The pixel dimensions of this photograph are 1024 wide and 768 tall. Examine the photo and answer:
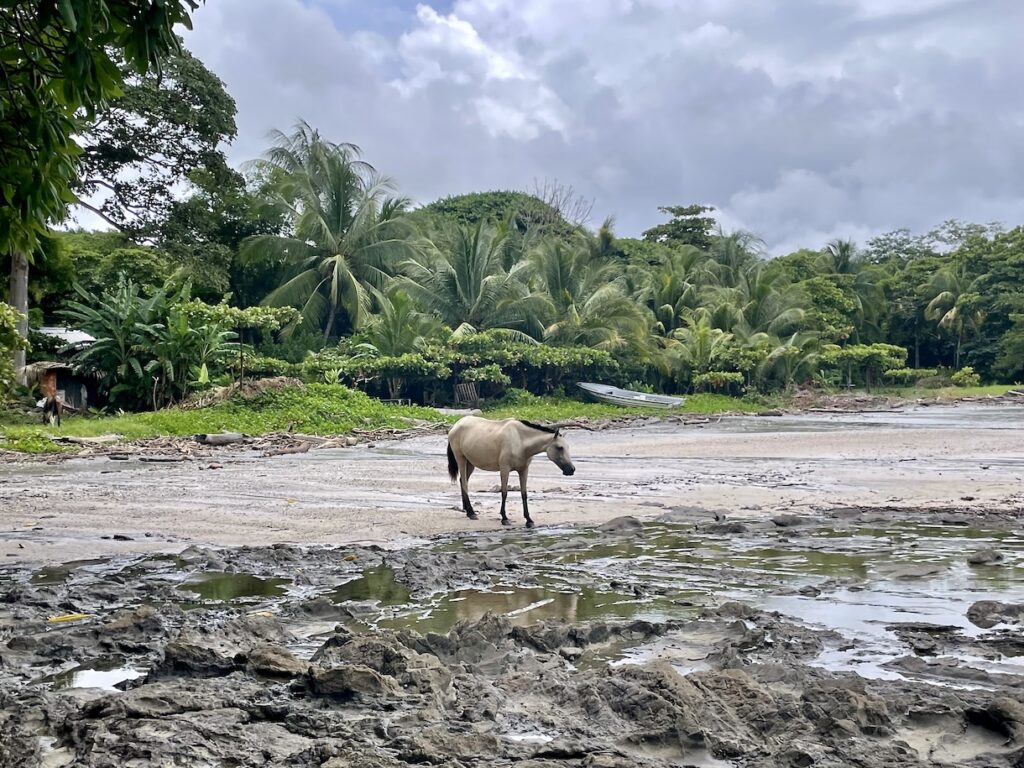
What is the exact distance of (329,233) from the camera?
1695 inches

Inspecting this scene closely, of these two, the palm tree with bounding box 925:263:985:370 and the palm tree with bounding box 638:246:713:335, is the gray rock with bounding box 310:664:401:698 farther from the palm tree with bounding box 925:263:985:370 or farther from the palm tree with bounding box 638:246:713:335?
the palm tree with bounding box 925:263:985:370

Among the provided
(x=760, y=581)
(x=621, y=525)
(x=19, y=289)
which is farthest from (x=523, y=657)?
(x=19, y=289)

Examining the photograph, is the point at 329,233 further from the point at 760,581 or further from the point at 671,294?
the point at 760,581

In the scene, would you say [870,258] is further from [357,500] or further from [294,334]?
[357,500]

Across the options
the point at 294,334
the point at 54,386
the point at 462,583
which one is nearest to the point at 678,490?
the point at 462,583

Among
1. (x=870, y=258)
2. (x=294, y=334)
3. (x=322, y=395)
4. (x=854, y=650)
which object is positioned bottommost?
(x=854, y=650)

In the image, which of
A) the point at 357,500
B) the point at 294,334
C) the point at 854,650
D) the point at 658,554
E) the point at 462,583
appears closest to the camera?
the point at 854,650

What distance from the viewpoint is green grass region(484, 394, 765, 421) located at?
35.7 m

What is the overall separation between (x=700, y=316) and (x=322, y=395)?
23354mm

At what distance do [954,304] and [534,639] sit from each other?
6215 cm

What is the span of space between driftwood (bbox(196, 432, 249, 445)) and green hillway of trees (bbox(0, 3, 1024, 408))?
4.50 metres

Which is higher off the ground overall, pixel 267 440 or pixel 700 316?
pixel 700 316

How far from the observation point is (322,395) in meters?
30.6

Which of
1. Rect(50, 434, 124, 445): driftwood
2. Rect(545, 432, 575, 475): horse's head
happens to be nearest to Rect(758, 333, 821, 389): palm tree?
Rect(50, 434, 124, 445): driftwood
